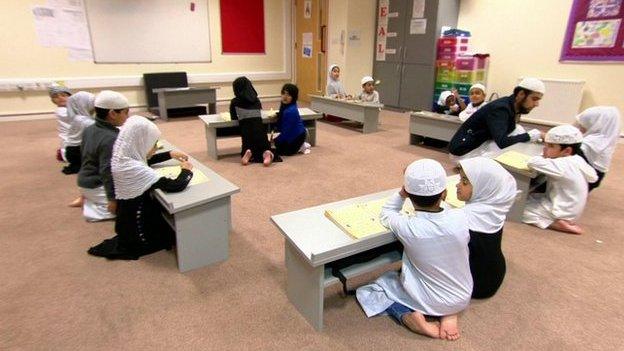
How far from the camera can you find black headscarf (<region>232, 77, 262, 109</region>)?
3.97 metres

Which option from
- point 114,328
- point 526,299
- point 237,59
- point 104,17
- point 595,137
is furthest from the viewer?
point 237,59

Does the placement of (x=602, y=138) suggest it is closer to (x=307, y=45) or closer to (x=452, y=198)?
(x=452, y=198)

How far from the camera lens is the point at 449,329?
1.73 m

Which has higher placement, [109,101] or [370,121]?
[109,101]

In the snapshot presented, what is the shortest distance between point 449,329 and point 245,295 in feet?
3.36

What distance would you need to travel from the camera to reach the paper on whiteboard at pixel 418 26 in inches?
260

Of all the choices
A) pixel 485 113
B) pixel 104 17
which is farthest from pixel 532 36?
pixel 104 17

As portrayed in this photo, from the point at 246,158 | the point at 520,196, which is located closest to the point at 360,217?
the point at 520,196

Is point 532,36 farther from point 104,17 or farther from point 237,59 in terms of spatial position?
point 104,17

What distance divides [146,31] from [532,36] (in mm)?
6385

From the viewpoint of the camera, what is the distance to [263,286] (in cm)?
210

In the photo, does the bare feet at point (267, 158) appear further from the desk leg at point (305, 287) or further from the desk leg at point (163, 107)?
the desk leg at point (163, 107)

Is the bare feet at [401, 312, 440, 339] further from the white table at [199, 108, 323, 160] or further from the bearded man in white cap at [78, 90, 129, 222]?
the white table at [199, 108, 323, 160]

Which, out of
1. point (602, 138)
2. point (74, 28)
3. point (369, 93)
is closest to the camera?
point (602, 138)
